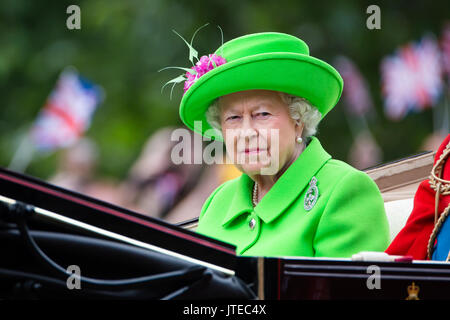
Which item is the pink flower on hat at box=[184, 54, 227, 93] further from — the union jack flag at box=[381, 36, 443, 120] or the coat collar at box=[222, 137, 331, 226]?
the union jack flag at box=[381, 36, 443, 120]

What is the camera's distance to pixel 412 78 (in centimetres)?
670

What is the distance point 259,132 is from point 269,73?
0.21 m

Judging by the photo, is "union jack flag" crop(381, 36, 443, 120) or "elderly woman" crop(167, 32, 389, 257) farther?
"union jack flag" crop(381, 36, 443, 120)

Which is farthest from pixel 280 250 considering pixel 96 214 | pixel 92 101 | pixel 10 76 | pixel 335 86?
pixel 10 76

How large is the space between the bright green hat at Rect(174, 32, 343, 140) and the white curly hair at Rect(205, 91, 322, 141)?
0.02 meters

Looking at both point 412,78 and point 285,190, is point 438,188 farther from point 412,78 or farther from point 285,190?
point 412,78

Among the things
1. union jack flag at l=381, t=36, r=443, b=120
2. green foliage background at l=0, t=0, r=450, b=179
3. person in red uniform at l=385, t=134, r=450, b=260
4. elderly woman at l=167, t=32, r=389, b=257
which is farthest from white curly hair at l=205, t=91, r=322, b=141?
union jack flag at l=381, t=36, r=443, b=120

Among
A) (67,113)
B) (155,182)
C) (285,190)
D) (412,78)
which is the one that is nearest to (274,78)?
(285,190)

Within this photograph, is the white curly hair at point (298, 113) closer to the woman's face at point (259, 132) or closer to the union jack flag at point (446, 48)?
the woman's face at point (259, 132)

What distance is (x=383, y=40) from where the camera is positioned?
6.95 m

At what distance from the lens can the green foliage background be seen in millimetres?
6273

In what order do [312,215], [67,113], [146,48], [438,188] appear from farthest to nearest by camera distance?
[146,48]
[67,113]
[312,215]
[438,188]
